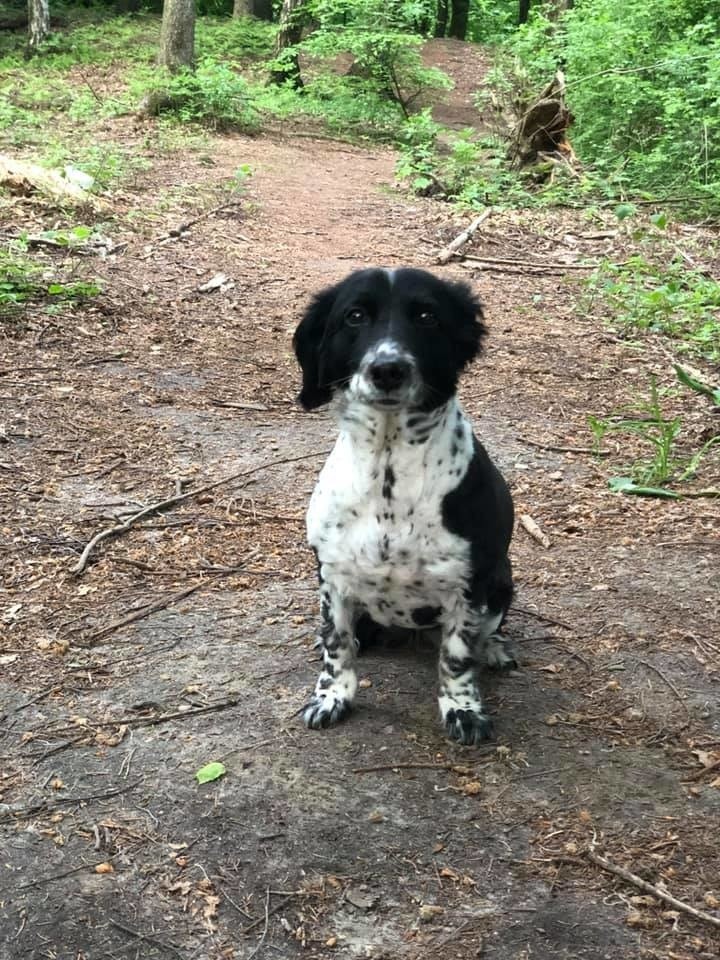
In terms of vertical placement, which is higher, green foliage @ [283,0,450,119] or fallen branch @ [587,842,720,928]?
green foliage @ [283,0,450,119]

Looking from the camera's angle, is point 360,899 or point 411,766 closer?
point 360,899

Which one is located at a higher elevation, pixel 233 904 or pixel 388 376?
pixel 388 376

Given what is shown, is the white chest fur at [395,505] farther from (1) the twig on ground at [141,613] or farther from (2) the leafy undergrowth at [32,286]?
(2) the leafy undergrowth at [32,286]

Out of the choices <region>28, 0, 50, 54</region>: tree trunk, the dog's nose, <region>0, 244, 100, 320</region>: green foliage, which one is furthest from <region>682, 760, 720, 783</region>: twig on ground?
<region>28, 0, 50, 54</region>: tree trunk

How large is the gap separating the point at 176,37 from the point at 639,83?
924 cm

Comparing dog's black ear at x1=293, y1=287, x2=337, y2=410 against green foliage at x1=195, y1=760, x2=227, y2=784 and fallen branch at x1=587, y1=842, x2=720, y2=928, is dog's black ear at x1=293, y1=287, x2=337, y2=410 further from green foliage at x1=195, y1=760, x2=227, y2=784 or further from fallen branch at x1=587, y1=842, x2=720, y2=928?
fallen branch at x1=587, y1=842, x2=720, y2=928

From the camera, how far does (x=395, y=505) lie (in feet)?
10.8

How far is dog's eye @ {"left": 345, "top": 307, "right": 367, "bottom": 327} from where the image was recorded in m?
3.26

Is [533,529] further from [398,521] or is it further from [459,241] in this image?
[459,241]

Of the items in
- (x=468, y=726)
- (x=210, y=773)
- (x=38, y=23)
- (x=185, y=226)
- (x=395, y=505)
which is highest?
(x=38, y=23)

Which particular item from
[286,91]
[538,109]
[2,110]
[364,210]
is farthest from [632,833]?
[286,91]

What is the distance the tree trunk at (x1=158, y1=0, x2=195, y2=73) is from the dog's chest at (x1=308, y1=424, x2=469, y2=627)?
16.3 metres

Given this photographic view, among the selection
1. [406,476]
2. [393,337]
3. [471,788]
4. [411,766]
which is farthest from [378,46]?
[471,788]

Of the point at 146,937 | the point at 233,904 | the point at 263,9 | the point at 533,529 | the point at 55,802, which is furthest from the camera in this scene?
the point at 263,9
